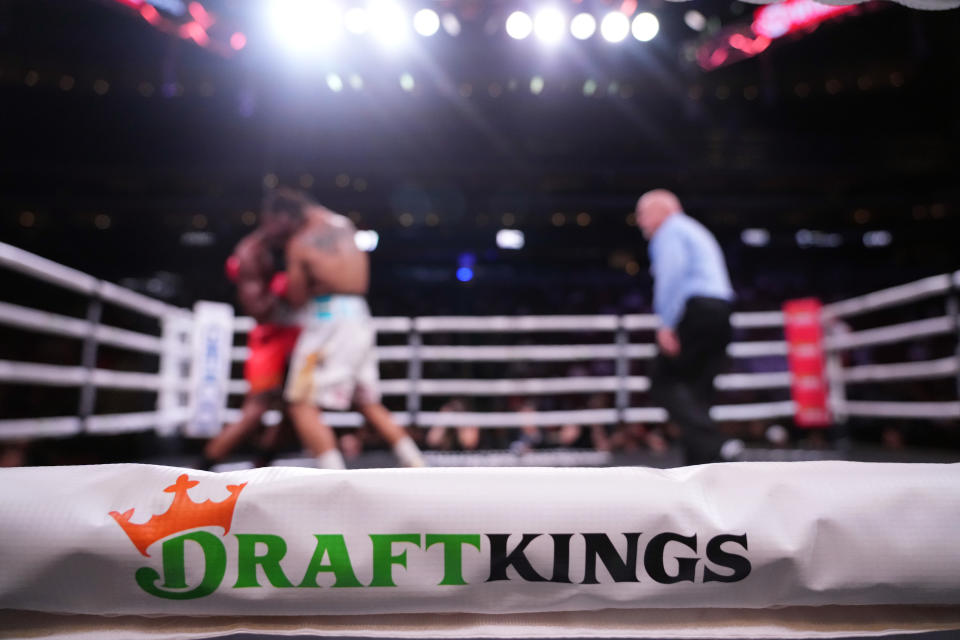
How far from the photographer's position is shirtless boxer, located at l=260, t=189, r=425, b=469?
2002mm

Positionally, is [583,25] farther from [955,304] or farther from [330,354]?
[330,354]

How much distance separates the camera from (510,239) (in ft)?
36.1

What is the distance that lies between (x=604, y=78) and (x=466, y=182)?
10.3 ft

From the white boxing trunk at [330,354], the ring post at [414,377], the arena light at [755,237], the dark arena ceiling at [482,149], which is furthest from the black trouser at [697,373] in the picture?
the arena light at [755,237]

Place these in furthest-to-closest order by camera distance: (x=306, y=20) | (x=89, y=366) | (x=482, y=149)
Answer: (x=482, y=149), (x=306, y=20), (x=89, y=366)

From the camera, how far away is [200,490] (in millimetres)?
622

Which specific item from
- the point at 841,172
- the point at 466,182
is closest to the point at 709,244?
the point at 466,182

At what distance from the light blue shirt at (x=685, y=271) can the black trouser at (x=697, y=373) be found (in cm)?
4

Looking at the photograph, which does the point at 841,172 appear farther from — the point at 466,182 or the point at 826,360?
the point at 826,360

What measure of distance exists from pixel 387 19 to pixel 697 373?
4725mm

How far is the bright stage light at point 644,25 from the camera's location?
5211 mm

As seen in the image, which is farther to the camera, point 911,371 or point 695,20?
point 695,20

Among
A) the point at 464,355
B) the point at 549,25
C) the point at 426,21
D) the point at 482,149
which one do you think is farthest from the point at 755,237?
the point at 464,355

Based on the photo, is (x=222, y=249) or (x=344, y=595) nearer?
(x=344, y=595)
